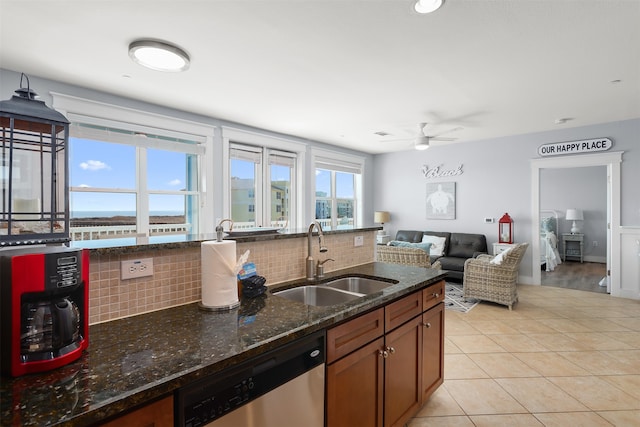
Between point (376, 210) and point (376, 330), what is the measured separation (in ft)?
20.6

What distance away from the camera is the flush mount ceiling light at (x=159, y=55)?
7.98 ft

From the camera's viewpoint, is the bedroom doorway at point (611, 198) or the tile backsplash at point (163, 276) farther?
the bedroom doorway at point (611, 198)

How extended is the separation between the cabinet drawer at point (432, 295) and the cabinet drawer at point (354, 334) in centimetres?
50

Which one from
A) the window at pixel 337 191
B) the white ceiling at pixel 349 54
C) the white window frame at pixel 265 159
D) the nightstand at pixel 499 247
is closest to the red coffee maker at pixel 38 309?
the white ceiling at pixel 349 54

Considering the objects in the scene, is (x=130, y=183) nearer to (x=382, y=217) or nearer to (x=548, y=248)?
(x=382, y=217)

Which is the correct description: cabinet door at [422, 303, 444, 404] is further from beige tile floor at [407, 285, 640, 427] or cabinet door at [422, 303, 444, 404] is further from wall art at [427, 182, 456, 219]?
wall art at [427, 182, 456, 219]

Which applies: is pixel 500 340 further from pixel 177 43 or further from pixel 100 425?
pixel 177 43

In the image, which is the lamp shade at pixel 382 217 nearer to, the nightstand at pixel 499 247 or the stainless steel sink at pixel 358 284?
the nightstand at pixel 499 247

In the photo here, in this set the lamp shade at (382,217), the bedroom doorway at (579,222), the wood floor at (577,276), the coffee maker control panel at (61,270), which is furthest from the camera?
the lamp shade at (382,217)

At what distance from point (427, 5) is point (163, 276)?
7.09 ft

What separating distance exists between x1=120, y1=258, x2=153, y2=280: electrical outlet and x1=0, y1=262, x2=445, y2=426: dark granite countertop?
165 millimetres

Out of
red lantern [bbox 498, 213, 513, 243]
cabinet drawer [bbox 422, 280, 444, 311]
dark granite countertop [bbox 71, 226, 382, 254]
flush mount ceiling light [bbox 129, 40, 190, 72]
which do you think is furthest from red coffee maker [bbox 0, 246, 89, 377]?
red lantern [bbox 498, 213, 513, 243]

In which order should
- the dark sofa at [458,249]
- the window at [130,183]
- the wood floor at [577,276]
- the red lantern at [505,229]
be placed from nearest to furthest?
the window at [130,183] < the wood floor at [577,276] < the dark sofa at [458,249] < the red lantern at [505,229]

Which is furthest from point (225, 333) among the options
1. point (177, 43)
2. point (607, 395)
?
point (607, 395)
